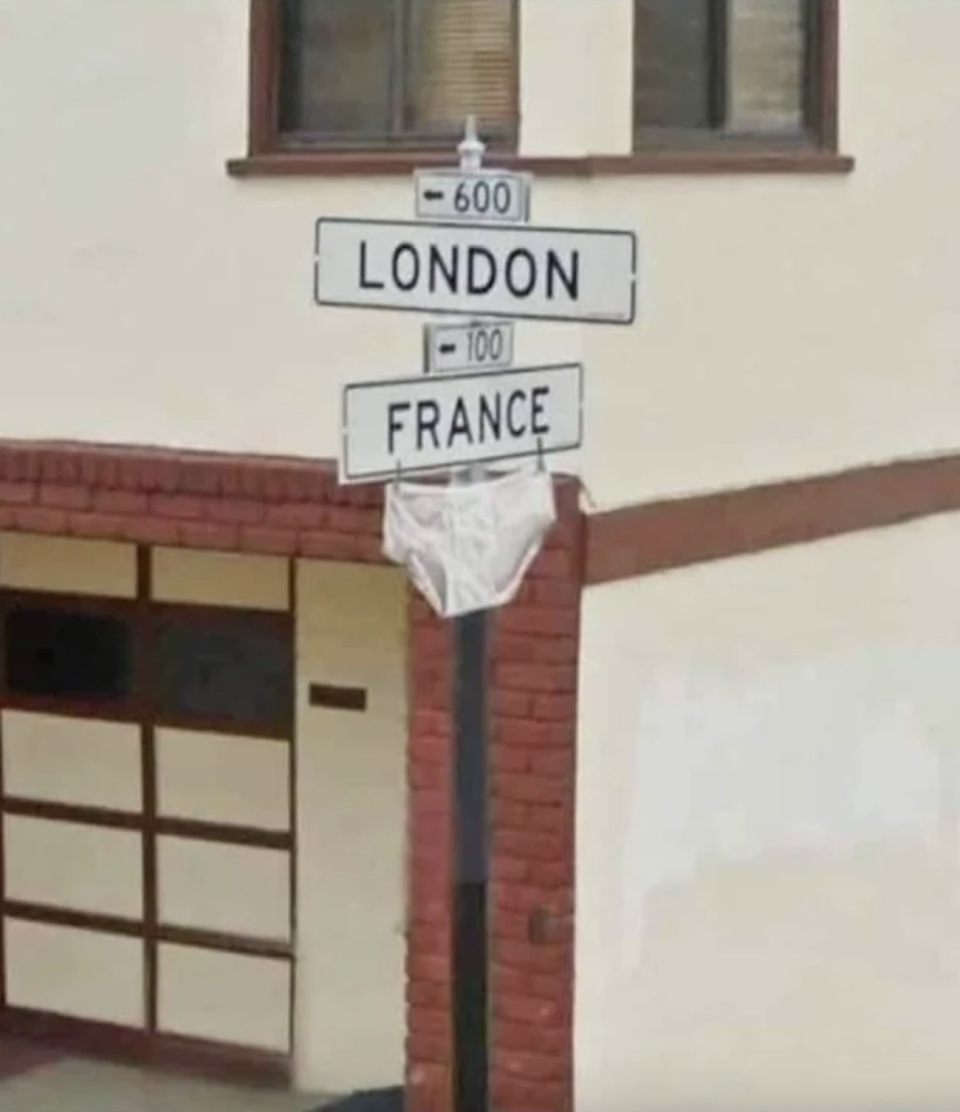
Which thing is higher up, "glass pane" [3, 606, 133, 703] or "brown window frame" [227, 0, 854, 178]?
"brown window frame" [227, 0, 854, 178]

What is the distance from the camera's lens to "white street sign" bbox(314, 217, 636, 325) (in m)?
7.69

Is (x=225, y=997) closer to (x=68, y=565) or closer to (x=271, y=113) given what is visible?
(x=68, y=565)

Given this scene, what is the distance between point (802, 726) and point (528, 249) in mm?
3585

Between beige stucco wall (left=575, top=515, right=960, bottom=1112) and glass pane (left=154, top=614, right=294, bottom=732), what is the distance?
1.64 metres

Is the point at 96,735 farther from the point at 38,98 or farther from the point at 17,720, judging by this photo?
the point at 38,98

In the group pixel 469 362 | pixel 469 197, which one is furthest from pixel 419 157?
pixel 469 362

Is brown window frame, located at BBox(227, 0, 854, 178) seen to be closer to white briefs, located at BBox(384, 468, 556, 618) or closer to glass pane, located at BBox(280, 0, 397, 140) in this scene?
glass pane, located at BBox(280, 0, 397, 140)

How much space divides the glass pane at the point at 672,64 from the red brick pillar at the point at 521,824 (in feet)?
4.40

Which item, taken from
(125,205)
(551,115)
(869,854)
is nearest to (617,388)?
(551,115)

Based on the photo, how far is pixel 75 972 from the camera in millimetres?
11734

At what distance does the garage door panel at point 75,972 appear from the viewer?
1160 centimetres

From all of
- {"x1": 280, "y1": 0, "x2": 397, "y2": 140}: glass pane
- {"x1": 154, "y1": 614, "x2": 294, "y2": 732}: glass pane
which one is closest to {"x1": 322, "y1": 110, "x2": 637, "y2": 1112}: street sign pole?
{"x1": 280, "y1": 0, "x2": 397, "y2": 140}: glass pane

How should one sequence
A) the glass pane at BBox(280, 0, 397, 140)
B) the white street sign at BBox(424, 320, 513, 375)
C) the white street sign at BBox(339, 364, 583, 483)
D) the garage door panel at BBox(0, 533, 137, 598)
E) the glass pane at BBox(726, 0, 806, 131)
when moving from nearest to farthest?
the white street sign at BBox(339, 364, 583, 483), the white street sign at BBox(424, 320, 513, 375), the glass pane at BBox(280, 0, 397, 140), the glass pane at BBox(726, 0, 806, 131), the garage door panel at BBox(0, 533, 137, 598)

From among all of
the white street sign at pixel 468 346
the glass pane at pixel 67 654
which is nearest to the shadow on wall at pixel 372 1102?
the glass pane at pixel 67 654
